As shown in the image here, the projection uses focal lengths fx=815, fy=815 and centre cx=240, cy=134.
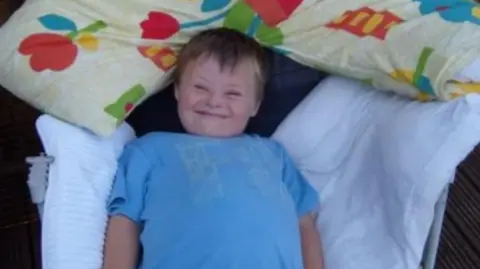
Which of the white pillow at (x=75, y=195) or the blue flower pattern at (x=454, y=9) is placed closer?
the white pillow at (x=75, y=195)

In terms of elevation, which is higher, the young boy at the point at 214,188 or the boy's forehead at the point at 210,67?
the boy's forehead at the point at 210,67

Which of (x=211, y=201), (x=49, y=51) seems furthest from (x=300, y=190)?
(x=49, y=51)

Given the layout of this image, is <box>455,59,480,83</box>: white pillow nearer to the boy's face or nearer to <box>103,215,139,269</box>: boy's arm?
the boy's face

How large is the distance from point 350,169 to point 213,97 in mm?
270

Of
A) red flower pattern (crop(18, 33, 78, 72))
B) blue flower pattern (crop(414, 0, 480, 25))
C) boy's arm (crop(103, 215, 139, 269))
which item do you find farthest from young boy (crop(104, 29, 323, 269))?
blue flower pattern (crop(414, 0, 480, 25))

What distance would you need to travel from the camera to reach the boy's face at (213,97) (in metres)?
1.38

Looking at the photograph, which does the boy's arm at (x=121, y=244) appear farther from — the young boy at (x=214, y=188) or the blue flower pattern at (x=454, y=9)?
the blue flower pattern at (x=454, y=9)

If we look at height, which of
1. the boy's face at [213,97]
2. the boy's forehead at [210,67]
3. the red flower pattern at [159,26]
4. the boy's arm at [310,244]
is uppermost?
the red flower pattern at [159,26]

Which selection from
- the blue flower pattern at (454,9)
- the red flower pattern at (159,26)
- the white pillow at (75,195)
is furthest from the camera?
the red flower pattern at (159,26)

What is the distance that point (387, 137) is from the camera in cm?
133

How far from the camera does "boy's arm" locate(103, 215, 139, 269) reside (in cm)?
126

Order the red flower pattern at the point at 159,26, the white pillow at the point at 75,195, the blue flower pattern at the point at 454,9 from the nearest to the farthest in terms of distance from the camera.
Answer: the white pillow at the point at 75,195 < the blue flower pattern at the point at 454,9 < the red flower pattern at the point at 159,26

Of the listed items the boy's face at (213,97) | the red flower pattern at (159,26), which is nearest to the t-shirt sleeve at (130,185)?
the boy's face at (213,97)

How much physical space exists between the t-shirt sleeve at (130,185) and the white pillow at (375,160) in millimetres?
274
